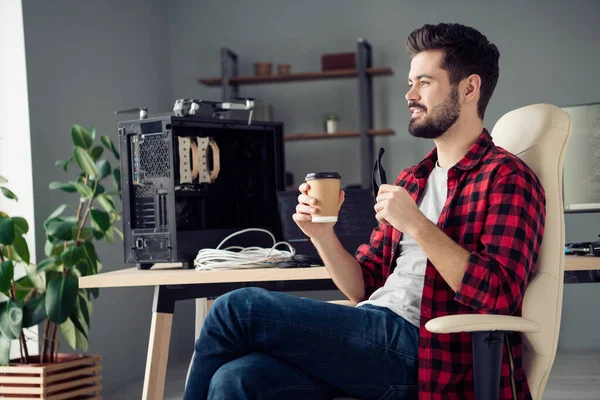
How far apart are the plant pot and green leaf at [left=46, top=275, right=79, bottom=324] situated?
0.21m

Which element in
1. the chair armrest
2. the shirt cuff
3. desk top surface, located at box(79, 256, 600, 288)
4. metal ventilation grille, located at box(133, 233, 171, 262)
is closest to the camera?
the chair armrest

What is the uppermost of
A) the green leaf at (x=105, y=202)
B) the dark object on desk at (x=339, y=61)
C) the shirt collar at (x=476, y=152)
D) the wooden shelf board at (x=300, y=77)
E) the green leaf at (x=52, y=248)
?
the dark object on desk at (x=339, y=61)

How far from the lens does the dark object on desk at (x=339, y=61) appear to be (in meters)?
4.88

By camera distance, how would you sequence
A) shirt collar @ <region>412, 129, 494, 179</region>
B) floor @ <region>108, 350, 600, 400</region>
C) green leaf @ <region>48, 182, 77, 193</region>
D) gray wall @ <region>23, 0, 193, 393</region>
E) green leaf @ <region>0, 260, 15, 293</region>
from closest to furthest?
shirt collar @ <region>412, 129, 494, 179</region> → green leaf @ <region>0, 260, 15, 293</region> → green leaf @ <region>48, 182, 77, 193</region> → gray wall @ <region>23, 0, 193, 393</region> → floor @ <region>108, 350, 600, 400</region>

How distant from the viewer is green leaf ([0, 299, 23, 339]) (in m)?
2.73

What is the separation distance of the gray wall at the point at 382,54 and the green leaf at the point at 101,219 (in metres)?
2.30

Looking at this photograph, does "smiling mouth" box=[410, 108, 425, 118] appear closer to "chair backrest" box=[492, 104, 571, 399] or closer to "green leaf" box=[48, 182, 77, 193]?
"chair backrest" box=[492, 104, 571, 399]

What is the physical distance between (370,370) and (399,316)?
0.55 feet

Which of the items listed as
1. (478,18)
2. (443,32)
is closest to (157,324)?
(443,32)

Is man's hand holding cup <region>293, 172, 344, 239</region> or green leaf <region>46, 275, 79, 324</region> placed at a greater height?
man's hand holding cup <region>293, 172, 344, 239</region>

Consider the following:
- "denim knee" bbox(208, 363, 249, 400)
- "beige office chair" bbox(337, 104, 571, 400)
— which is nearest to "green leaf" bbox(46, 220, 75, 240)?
"denim knee" bbox(208, 363, 249, 400)

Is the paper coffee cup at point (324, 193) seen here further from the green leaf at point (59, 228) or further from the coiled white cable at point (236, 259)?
the green leaf at point (59, 228)

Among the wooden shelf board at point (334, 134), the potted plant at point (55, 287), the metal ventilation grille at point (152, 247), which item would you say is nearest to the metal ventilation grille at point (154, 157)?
the metal ventilation grille at point (152, 247)

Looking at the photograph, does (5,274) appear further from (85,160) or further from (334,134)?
(334,134)
